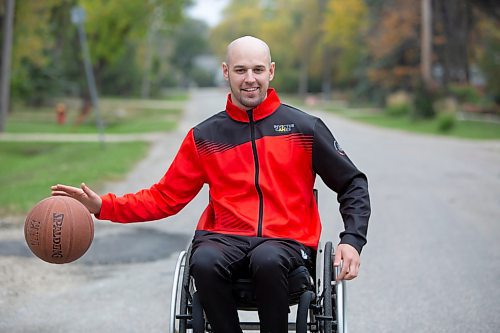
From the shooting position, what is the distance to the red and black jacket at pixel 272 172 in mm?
3873

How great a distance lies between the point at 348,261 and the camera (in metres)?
3.67

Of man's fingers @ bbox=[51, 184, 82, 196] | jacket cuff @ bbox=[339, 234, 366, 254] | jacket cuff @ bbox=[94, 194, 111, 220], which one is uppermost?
man's fingers @ bbox=[51, 184, 82, 196]

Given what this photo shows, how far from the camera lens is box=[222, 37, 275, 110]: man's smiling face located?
155 inches

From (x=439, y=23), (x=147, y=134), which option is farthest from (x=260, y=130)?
(x=439, y=23)

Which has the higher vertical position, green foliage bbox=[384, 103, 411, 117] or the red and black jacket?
the red and black jacket

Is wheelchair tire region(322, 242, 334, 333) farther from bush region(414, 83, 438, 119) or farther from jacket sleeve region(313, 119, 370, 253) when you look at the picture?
bush region(414, 83, 438, 119)

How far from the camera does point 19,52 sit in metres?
28.6

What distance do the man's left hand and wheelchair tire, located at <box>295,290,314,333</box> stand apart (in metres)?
0.16

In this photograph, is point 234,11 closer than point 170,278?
No

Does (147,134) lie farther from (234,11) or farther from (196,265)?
(234,11)

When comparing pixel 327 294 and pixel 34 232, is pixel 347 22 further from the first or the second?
pixel 327 294

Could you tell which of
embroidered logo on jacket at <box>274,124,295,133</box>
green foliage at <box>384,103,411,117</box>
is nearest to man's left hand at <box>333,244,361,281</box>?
embroidered logo on jacket at <box>274,124,295,133</box>

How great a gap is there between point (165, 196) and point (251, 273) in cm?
76

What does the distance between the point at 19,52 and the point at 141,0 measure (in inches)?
241
